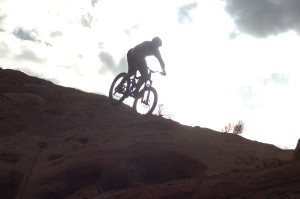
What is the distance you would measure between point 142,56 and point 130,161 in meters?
4.23

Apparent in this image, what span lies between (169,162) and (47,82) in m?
11.6

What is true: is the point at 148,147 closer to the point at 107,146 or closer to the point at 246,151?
the point at 107,146

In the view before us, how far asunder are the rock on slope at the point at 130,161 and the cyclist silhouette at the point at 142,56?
1.75 metres

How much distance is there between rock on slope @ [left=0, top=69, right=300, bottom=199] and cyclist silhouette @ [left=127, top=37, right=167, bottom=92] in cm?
175

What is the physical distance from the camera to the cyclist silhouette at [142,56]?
1192 centimetres

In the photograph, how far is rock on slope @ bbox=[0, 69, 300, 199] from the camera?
20.7 feet

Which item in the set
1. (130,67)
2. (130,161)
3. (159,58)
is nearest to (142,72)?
(130,67)

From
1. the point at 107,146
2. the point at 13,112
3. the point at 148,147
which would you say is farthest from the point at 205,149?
the point at 13,112

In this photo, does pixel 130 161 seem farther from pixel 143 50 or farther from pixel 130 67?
pixel 130 67

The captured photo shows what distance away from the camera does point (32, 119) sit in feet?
44.4

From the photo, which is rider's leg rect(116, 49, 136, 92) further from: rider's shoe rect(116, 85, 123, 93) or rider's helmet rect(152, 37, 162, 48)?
rider's helmet rect(152, 37, 162, 48)

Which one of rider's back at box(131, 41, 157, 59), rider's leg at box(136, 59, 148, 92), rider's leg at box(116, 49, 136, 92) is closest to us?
rider's back at box(131, 41, 157, 59)

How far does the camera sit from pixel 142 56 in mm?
12352

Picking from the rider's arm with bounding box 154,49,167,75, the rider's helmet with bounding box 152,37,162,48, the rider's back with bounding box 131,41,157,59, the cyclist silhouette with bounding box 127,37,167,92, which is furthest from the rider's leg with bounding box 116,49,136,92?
the rider's helmet with bounding box 152,37,162,48
